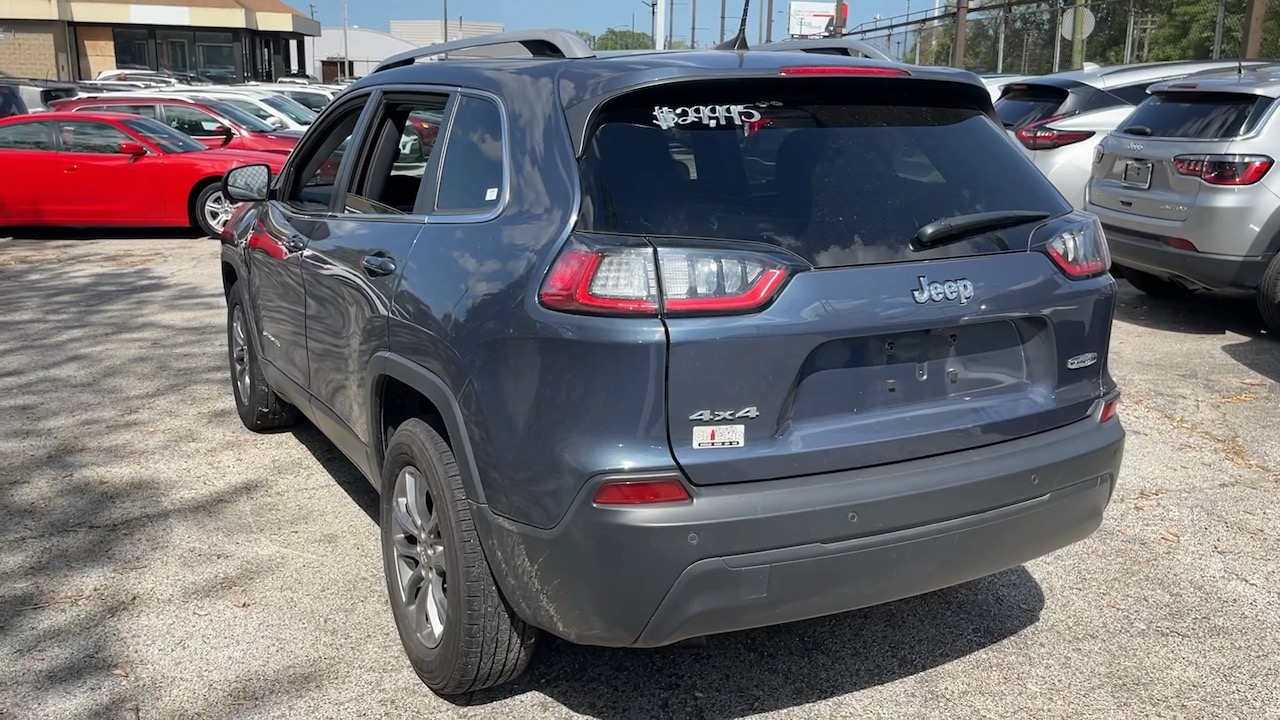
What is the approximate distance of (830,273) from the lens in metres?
2.79

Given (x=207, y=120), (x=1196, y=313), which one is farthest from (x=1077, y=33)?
(x=207, y=120)

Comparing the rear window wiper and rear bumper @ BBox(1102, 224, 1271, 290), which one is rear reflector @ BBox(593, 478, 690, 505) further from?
rear bumper @ BBox(1102, 224, 1271, 290)

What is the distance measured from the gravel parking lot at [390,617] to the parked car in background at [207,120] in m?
9.75

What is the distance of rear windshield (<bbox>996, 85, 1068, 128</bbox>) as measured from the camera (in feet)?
33.2

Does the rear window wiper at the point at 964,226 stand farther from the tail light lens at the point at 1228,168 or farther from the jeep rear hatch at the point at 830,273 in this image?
the tail light lens at the point at 1228,168

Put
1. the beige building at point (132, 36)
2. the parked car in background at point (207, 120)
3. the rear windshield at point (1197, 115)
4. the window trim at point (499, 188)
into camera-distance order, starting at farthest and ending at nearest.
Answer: the beige building at point (132, 36), the parked car in background at point (207, 120), the rear windshield at point (1197, 115), the window trim at point (499, 188)

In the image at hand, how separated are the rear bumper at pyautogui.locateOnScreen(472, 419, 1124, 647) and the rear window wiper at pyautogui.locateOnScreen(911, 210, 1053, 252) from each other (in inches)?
21.3

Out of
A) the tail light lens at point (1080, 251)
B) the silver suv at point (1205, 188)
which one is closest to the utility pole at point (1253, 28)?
the silver suv at point (1205, 188)

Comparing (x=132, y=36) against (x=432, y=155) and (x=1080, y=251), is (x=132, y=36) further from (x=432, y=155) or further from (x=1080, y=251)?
(x=1080, y=251)

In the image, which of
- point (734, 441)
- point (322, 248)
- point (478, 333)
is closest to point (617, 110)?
point (478, 333)

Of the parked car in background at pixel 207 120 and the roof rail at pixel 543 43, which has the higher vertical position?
the roof rail at pixel 543 43

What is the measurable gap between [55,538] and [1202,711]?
395 centimetres

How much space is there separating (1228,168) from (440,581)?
19.4 feet

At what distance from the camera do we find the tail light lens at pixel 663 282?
2.64m
